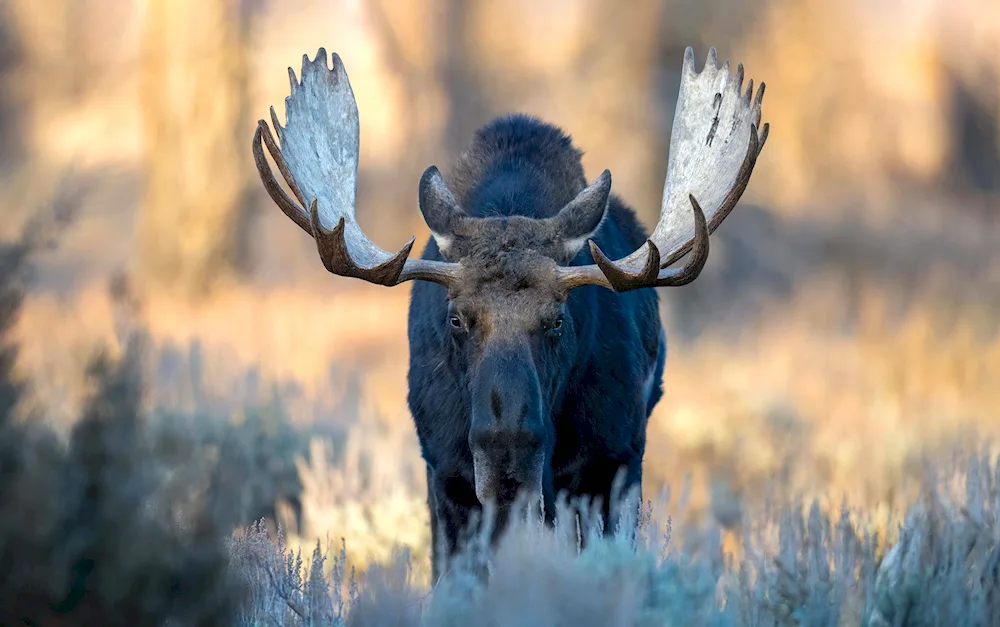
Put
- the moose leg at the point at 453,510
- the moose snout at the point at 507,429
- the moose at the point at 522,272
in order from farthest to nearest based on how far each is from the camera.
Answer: the moose leg at the point at 453,510, the moose at the point at 522,272, the moose snout at the point at 507,429

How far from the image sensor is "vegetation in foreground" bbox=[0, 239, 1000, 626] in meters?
2.64

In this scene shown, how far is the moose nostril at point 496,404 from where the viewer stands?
3.82 meters

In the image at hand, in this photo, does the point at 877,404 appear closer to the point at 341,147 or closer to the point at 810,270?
the point at 341,147

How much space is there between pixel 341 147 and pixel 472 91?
12488mm

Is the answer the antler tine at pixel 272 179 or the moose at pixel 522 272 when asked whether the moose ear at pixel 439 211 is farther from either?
the antler tine at pixel 272 179

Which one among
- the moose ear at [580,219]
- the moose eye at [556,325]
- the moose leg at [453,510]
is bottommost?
the moose leg at [453,510]

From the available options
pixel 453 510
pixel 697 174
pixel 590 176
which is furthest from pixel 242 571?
pixel 590 176

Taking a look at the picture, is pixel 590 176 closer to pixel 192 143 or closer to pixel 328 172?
pixel 192 143

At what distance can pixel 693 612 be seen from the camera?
3.09 meters

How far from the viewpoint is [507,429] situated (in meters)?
3.80

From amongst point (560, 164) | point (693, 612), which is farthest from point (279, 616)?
point (560, 164)

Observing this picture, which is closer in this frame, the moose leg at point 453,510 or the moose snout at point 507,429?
the moose snout at point 507,429

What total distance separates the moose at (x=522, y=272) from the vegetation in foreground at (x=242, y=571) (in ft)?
2.02

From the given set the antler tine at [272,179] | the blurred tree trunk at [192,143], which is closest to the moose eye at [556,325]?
the antler tine at [272,179]
